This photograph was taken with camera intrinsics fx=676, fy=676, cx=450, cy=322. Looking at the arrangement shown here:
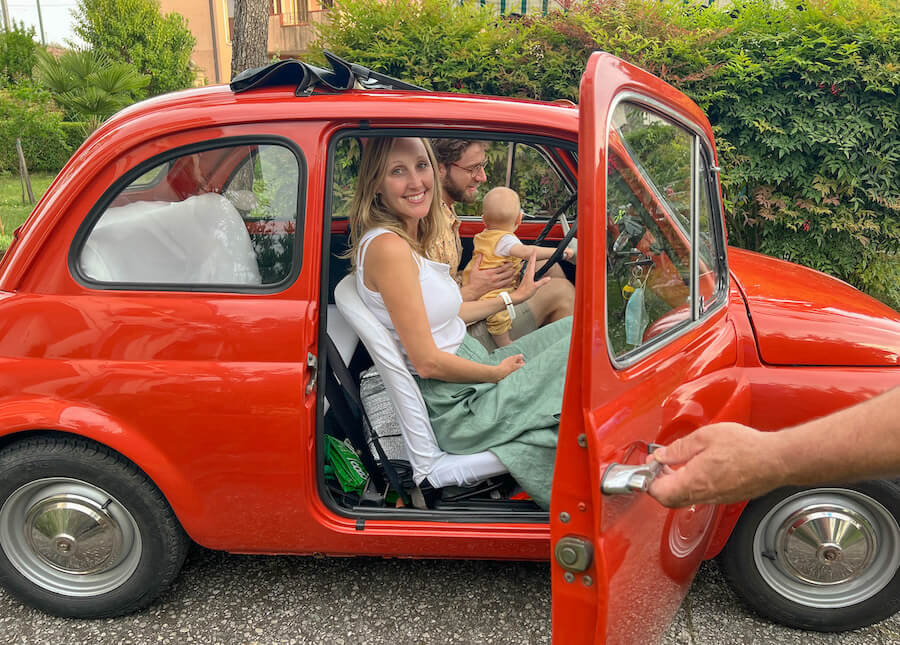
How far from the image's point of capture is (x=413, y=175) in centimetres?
240

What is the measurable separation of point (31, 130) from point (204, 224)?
47.3 feet

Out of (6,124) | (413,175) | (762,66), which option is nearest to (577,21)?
(762,66)

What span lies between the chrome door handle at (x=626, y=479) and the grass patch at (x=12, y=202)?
21.0 feet

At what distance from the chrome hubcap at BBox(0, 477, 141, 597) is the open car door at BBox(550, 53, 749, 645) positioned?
5.15ft

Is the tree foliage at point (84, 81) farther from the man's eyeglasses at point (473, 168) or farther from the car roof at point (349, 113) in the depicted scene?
the car roof at point (349, 113)

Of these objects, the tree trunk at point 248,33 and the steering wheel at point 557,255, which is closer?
the steering wheel at point 557,255

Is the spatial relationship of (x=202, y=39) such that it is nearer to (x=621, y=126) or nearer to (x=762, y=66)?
(x=762, y=66)

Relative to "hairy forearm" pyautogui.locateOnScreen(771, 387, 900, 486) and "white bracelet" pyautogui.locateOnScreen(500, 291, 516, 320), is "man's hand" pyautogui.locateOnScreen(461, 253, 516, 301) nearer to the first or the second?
"white bracelet" pyautogui.locateOnScreen(500, 291, 516, 320)

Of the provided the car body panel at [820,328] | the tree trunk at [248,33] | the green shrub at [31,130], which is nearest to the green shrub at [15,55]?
the green shrub at [31,130]

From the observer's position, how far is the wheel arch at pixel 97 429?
2.09m

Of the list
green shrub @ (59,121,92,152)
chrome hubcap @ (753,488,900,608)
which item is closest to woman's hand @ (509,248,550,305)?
chrome hubcap @ (753,488,900,608)

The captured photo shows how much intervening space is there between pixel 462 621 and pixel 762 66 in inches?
175

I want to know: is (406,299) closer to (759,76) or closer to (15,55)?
(759,76)

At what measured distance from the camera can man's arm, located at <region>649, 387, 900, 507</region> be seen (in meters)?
1.10
